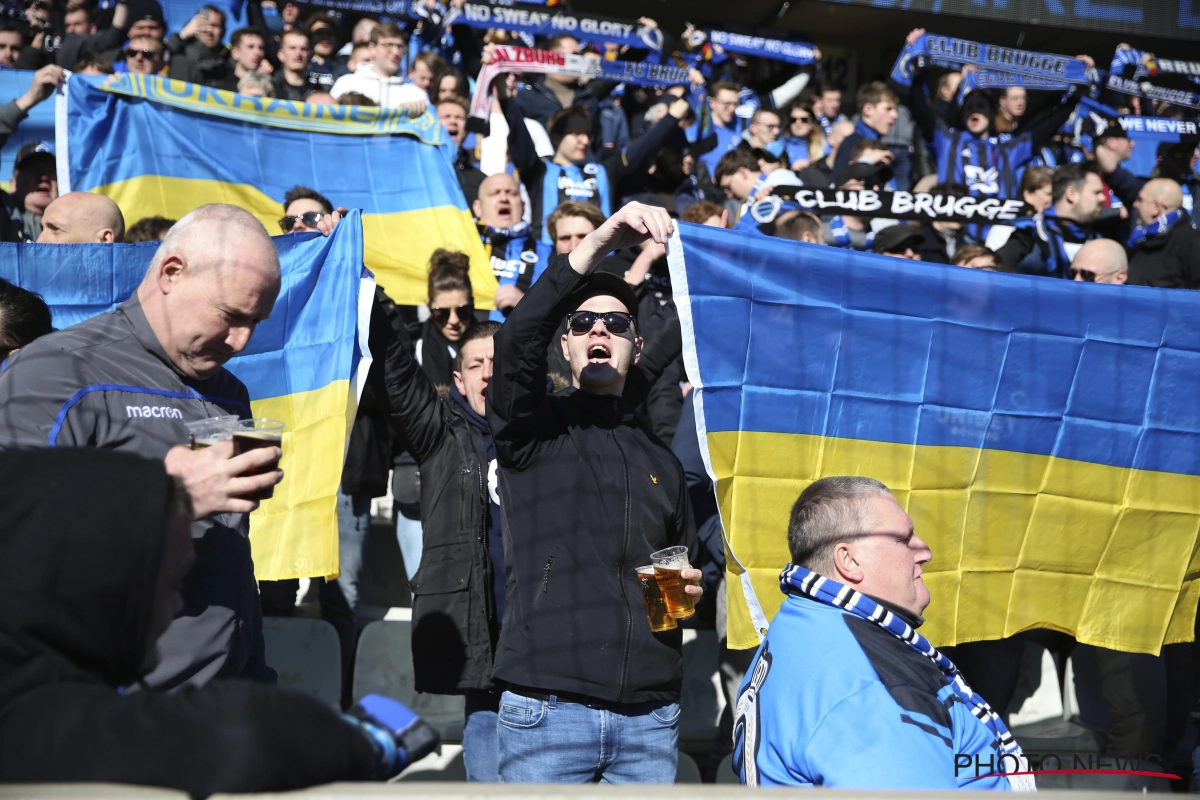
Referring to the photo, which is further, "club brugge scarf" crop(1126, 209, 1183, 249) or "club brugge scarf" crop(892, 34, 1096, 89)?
"club brugge scarf" crop(892, 34, 1096, 89)

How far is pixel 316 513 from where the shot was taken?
3.88 metres

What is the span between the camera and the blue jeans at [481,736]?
11.8ft

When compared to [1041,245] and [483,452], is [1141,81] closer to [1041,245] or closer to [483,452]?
[1041,245]

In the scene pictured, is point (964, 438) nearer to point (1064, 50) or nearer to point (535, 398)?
point (535, 398)

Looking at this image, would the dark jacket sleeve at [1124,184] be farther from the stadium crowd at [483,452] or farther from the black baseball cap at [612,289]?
the black baseball cap at [612,289]

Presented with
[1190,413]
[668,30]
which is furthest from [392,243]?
[668,30]

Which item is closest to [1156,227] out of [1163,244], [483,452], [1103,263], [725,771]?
[1163,244]

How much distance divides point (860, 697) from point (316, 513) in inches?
88.8

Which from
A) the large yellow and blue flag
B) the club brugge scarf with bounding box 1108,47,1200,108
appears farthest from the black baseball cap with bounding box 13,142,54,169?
the club brugge scarf with bounding box 1108,47,1200,108

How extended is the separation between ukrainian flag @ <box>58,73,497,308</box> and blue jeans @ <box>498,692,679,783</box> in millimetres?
3450

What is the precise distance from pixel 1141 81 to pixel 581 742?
1055 cm

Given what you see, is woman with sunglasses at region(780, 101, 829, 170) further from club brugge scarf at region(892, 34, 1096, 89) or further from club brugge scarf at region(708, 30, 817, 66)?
club brugge scarf at region(708, 30, 817, 66)

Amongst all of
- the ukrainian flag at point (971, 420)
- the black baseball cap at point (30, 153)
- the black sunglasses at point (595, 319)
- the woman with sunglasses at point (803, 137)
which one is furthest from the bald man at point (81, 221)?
the woman with sunglasses at point (803, 137)

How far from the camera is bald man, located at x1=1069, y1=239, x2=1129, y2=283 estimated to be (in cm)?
534
